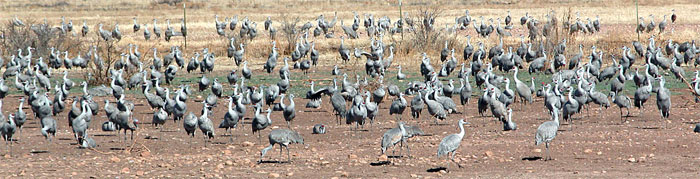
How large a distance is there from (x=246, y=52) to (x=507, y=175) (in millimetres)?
21125

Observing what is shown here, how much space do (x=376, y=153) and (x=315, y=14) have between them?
38.9 meters

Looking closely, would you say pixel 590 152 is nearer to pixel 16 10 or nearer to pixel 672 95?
pixel 672 95

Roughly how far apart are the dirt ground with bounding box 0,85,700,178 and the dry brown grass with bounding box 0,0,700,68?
509 inches

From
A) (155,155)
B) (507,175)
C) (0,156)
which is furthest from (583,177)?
(0,156)

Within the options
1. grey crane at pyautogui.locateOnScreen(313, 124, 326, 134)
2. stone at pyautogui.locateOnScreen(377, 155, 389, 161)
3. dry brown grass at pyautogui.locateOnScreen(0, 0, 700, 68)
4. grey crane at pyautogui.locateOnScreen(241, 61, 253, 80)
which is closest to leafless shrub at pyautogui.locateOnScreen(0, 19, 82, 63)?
dry brown grass at pyautogui.locateOnScreen(0, 0, 700, 68)

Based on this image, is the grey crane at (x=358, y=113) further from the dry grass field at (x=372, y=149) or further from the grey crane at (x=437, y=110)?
the grey crane at (x=437, y=110)

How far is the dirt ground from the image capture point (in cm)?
1293

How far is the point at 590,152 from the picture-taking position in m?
14.1

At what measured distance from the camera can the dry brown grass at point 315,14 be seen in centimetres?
3456

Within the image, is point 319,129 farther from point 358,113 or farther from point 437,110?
point 437,110

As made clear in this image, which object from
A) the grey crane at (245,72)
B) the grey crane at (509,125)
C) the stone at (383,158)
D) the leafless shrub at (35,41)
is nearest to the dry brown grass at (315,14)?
the leafless shrub at (35,41)

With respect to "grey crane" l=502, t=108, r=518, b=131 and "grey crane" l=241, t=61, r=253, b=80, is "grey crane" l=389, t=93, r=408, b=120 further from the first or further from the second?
"grey crane" l=241, t=61, r=253, b=80

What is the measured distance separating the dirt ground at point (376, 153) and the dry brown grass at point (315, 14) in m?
12.9

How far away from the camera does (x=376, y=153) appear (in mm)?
14445
